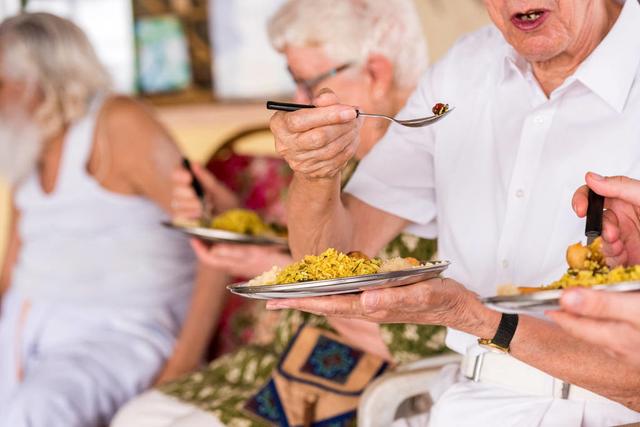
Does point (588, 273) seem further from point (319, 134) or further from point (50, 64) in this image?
point (50, 64)

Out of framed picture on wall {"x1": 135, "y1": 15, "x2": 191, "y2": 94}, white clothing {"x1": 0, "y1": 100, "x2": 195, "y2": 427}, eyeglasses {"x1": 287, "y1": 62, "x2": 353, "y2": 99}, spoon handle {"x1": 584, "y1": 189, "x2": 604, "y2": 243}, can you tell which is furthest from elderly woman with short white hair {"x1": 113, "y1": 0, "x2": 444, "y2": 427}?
framed picture on wall {"x1": 135, "y1": 15, "x2": 191, "y2": 94}

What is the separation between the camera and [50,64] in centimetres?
266

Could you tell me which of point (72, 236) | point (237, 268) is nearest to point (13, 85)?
point (72, 236)

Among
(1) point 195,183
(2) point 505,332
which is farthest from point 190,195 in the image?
(2) point 505,332

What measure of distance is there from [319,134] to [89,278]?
1521mm

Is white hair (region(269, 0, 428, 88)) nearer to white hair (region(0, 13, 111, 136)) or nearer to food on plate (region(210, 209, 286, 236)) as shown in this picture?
food on plate (region(210, 209, 286, 236))

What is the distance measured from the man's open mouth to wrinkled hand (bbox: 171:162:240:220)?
3.71ft

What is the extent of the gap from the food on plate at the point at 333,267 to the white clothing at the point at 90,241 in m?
1.45

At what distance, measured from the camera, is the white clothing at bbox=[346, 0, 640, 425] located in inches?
58.9

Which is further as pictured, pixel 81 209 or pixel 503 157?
pixel 81 209

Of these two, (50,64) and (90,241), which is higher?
(50,64)

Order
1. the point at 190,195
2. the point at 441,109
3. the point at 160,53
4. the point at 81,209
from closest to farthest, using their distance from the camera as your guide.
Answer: the point at 441,109 → the point at 190,195 → the point at 81,209 → the point at 160,53

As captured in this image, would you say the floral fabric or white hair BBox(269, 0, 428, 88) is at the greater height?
white hair BBox(269, 0, 428, 88)

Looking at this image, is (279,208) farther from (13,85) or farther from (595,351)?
(595,351)
